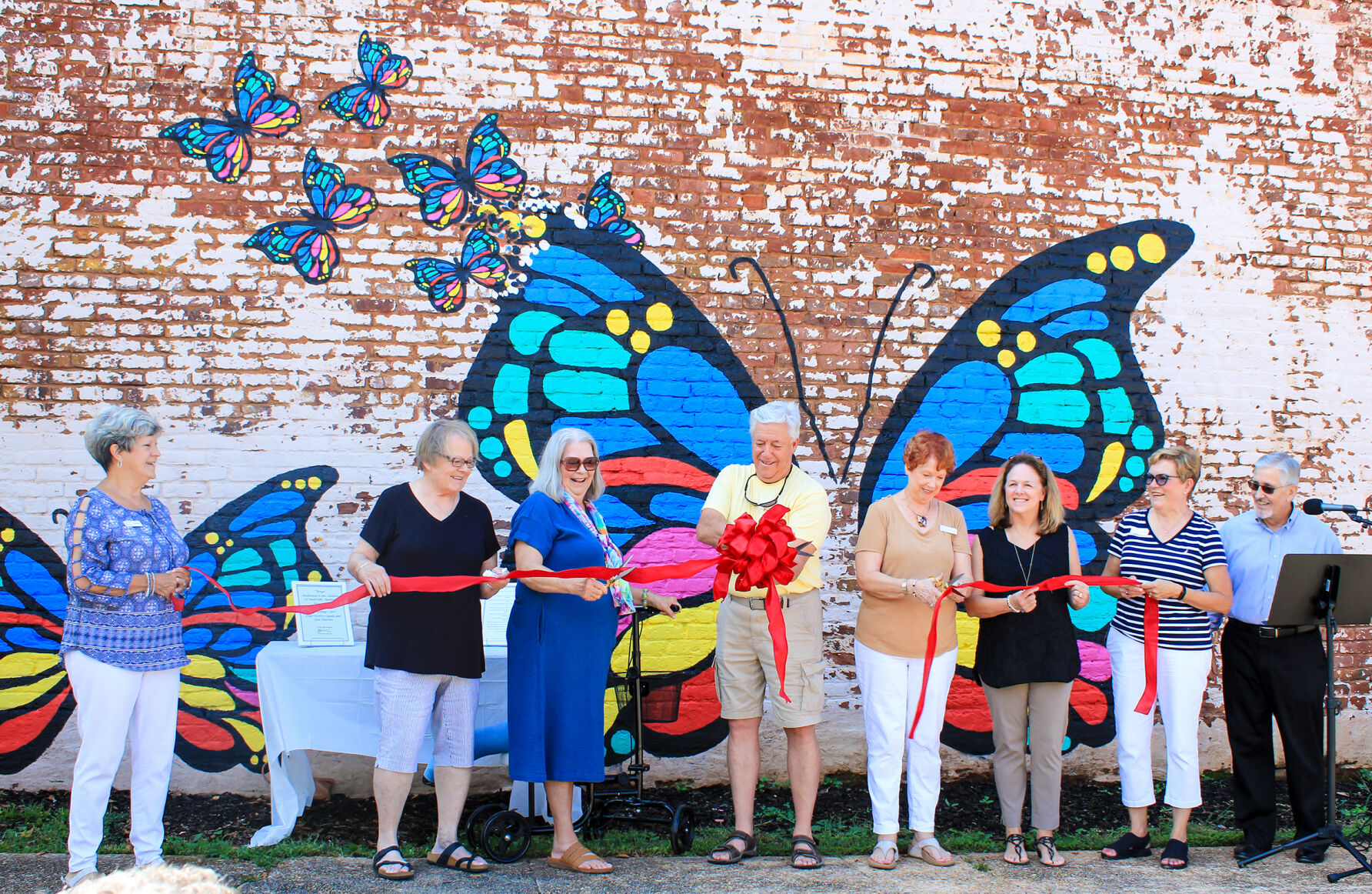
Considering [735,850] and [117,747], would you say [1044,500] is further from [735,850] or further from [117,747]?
[117,747]

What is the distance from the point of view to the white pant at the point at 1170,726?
4.10m

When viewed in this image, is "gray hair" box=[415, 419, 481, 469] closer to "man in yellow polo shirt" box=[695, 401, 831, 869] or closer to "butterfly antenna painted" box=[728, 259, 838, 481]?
"man in yellow polo shirt" box=[695, 401, 831, 869]

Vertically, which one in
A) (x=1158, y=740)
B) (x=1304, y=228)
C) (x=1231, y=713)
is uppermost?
(x=1304, y=228)

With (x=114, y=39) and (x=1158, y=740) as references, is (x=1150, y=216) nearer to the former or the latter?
(x=1158, y=740)

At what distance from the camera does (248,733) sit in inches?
191

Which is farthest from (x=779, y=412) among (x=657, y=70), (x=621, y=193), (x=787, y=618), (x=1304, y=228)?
(x=1304, y=228)

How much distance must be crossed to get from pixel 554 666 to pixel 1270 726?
130 inches

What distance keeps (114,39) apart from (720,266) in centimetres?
351

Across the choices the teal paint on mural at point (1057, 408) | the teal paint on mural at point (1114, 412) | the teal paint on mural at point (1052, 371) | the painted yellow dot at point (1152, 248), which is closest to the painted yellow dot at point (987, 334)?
the teal paint on mural at point (1052, 371)

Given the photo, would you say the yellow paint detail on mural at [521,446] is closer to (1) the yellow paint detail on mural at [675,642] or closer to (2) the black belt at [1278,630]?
(1) the yellow paint detail on mural at [675,642]

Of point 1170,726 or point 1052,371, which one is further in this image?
point 1052,371

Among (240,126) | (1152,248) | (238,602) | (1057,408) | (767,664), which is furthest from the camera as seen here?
(1152,248)

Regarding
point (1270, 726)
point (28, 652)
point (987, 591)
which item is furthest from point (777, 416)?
point (28, 652)

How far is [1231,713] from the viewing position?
4359 millimetres
